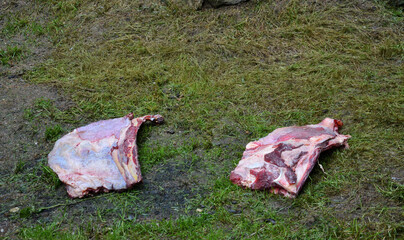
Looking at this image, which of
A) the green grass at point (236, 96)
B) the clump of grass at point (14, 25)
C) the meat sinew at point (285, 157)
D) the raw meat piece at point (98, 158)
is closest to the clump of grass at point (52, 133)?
the green grass at point (236, 96)

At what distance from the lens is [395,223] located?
118 inches

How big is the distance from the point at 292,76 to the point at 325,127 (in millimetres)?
1153

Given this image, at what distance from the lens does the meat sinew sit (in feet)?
11.0

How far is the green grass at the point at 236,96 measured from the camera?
314cm

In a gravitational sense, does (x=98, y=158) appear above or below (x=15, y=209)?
Result: above

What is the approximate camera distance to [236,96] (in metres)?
4.64

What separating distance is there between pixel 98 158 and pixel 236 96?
162cm

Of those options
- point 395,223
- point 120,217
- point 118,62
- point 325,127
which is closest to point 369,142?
point 325,127

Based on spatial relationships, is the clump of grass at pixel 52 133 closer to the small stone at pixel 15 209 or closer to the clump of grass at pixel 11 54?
the small stone at pixel 15 209

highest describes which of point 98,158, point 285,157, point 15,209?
point 285,157

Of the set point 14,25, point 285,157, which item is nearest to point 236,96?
point 285,157

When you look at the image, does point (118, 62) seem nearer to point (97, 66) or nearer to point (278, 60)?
point (97, 66)

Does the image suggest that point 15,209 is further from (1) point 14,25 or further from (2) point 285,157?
(1) point 14,25

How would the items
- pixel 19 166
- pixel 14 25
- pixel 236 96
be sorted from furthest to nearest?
pixel 14 25, pixel 236 96, pixel 19 166
